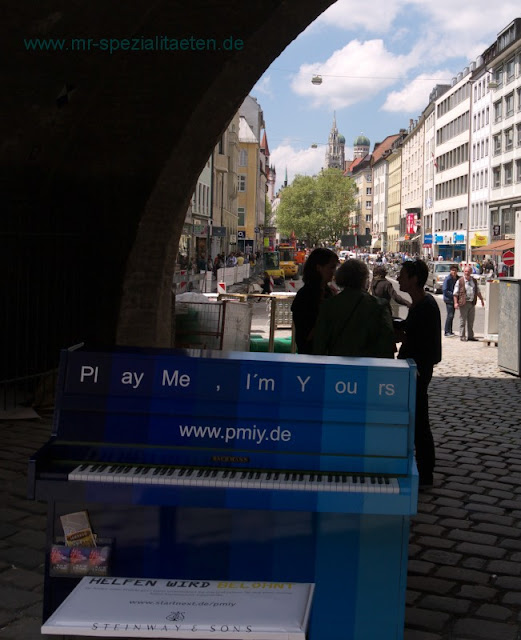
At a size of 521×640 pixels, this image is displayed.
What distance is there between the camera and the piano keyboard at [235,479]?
3717mm

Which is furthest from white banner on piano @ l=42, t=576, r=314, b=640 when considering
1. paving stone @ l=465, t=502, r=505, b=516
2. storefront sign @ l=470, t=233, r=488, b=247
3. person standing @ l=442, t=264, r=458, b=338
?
storefront sign @ l=470, t=233, r=488, b=247

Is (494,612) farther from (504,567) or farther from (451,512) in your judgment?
(451,512)

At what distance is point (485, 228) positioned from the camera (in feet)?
260

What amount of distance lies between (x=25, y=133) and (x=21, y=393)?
123 inches

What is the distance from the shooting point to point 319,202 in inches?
5635

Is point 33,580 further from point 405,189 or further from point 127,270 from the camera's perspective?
point 405,189

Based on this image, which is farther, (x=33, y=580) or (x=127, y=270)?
(x=127, y=270)

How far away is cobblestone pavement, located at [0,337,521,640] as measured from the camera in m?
4.77

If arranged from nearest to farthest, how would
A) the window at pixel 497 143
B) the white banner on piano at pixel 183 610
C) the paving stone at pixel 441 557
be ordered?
1. the white banner on piano at pixel 183 610
2. the paving stone at pixel 441 557
3. the window at pixel 497 143

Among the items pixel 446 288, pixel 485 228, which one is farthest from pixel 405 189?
pixel 446 288

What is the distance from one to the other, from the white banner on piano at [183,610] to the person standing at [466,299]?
57.7 feet

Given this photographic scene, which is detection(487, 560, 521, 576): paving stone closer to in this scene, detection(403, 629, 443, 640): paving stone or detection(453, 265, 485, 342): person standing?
detection(403, 629, 443, 640): paving stone

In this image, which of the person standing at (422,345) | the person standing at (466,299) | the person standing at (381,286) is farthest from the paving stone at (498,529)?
the person standing at (466,299)

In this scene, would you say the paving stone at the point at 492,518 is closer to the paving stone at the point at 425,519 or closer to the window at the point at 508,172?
the paving stone at the point at 425,519
